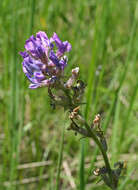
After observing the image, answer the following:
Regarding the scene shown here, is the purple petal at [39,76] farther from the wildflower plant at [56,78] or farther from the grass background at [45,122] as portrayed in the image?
the grass background at [45,122]

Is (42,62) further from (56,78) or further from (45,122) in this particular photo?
(45,122)

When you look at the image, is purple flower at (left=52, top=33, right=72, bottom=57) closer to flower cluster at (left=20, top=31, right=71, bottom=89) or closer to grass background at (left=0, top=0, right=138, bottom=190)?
flower cluster at (left=20, top=31, right=71, bottom=89)

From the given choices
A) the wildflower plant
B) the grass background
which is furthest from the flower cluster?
the grass background

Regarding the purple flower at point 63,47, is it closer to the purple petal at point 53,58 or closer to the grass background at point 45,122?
the purple petal at point 53,58

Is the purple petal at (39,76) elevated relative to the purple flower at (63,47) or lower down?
lower down

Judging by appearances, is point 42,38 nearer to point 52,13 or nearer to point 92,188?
point 92,188

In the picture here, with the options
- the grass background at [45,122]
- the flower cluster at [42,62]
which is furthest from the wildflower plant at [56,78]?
the grass background at [45,122]

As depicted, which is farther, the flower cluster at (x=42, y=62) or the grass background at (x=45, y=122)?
the grass background at (x=45, y=122)

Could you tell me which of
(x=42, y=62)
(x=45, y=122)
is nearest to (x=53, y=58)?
(x=42, y=62)

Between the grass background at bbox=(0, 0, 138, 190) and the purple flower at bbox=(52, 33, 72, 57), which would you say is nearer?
the purple flower at bbox=(52, 33, 72, 57)
